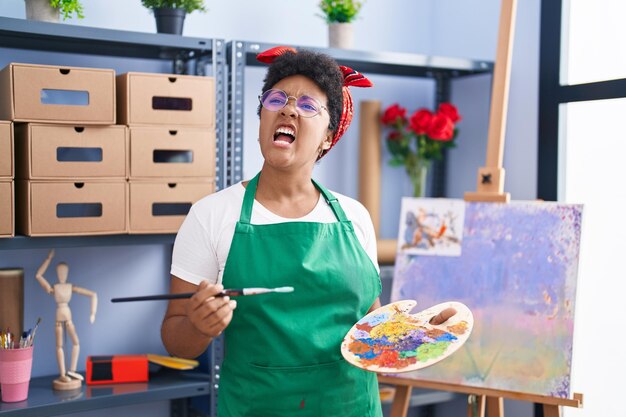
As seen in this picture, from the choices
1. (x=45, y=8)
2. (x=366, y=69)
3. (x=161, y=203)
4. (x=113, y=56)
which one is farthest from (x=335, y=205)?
(x=366, y=69)

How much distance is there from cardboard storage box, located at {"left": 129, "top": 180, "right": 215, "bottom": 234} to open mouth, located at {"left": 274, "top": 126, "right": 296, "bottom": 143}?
33.8 inches

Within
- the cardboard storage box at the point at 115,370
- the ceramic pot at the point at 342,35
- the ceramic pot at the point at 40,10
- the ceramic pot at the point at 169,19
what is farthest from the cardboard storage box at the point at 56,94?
the ceramic pot at the point at 342,35

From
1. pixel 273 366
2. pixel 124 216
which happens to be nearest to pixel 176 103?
pixel 124 216

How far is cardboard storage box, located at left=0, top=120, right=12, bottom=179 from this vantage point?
2.24m

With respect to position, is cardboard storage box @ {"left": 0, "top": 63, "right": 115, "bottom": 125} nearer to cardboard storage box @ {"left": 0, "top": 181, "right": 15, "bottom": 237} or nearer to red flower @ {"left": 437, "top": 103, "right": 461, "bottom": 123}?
cardboard storage box @ {"left": 0, "top": 181, "right": 15, "bottom": 237}

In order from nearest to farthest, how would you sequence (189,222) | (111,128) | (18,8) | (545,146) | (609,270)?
(189,222) → (111,128) → (18,8) → (609,270) → (545,146)

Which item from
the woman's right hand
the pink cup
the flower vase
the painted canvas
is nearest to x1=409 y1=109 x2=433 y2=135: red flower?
the flower vase

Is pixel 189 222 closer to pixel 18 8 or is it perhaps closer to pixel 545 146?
pixel 18 8

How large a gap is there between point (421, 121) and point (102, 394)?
1613mm

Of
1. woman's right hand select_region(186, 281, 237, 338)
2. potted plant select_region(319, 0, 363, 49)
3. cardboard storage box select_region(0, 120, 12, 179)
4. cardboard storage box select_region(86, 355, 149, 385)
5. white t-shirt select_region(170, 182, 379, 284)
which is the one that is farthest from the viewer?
potted plant select_region(319, 0, 363, 49)

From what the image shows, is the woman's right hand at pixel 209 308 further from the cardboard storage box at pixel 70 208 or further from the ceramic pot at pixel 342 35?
the ceramic pot at pixel 342 35

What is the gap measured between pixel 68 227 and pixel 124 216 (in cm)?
17

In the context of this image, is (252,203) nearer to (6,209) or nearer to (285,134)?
(285,134)

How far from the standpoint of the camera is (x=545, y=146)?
2.96 m
